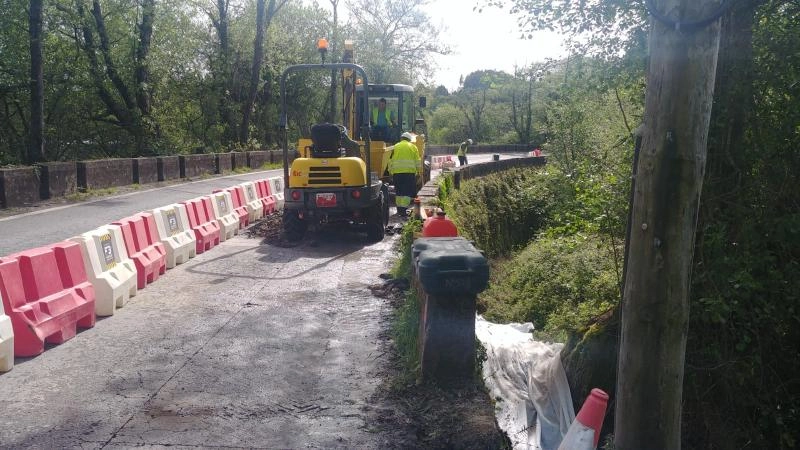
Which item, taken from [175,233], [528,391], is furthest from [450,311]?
[175,233]

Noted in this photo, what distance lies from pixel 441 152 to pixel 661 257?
4992cm

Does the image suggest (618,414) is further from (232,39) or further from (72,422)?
(232,39)

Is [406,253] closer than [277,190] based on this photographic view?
Yes

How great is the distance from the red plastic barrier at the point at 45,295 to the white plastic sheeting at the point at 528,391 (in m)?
3.59

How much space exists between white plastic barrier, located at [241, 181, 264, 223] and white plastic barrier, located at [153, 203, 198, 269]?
332 cm

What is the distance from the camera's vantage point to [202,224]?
10.5 metres

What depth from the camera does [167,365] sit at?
543cm

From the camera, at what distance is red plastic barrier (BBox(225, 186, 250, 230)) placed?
12484 millimetres

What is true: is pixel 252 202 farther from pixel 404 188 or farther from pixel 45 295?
pixel 45 295

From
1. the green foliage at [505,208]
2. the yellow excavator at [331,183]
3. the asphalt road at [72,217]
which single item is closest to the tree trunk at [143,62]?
the asphalt road at [72,217]

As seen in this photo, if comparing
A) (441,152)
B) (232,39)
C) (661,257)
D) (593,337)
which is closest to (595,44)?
(593,337)

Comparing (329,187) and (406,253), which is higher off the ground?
(329,187)

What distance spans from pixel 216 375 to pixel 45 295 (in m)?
1.77

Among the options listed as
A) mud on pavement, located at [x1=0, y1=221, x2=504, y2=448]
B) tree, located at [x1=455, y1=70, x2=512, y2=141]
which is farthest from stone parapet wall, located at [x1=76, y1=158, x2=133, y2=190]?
tree, located at [x1=455, y1=70, x2=512, y2=141]
